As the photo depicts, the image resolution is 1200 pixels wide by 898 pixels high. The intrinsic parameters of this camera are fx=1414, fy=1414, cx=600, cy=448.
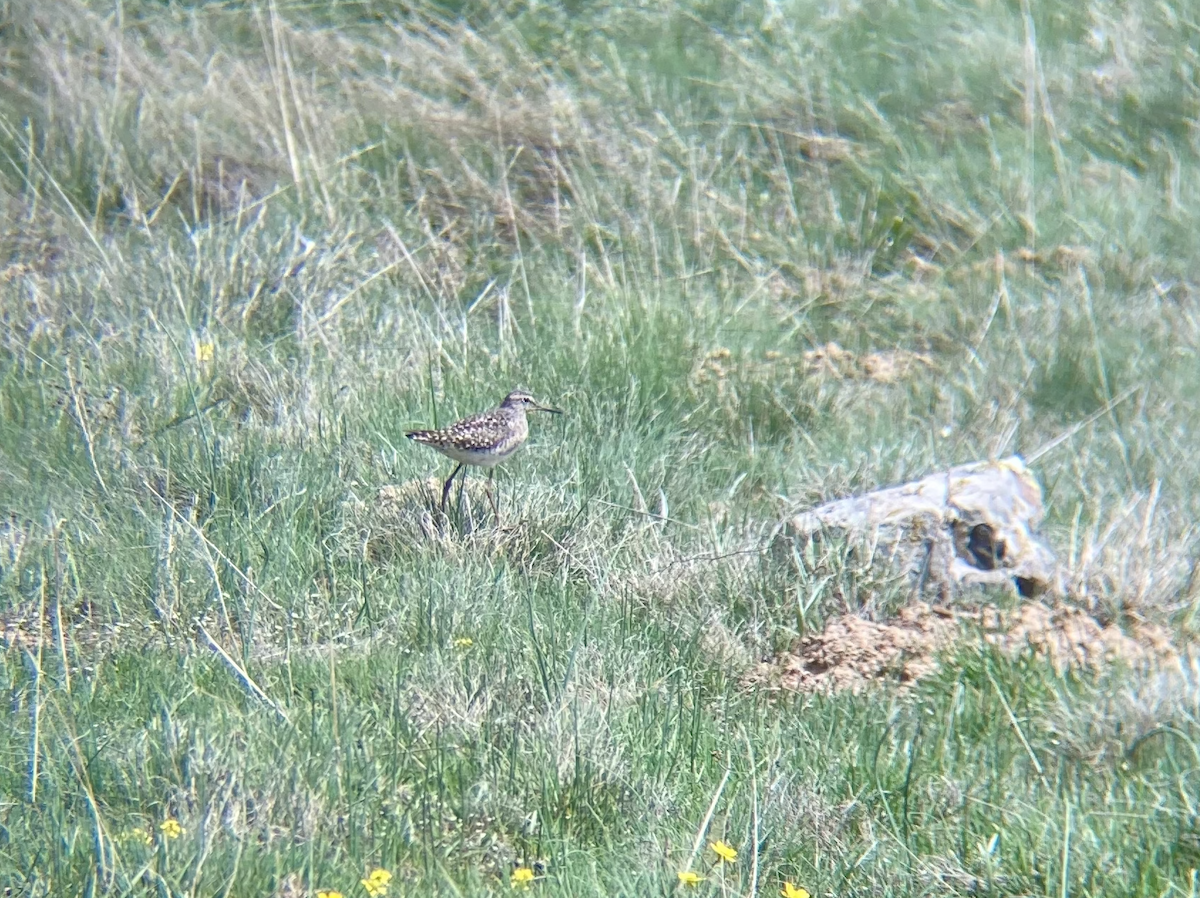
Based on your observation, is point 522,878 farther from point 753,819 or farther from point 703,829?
point 753,819

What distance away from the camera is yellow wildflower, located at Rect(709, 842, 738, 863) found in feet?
10.7

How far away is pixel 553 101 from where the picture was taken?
7.93 meters

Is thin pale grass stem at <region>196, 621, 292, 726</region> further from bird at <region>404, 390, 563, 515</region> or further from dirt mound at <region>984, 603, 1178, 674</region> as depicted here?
dirt mound at <region>984, 603, 1178, 674</region>

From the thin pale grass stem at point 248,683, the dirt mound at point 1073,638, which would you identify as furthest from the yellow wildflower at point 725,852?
the dirt mound at point 1073,638

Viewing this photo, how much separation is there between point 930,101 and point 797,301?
2.02 metres

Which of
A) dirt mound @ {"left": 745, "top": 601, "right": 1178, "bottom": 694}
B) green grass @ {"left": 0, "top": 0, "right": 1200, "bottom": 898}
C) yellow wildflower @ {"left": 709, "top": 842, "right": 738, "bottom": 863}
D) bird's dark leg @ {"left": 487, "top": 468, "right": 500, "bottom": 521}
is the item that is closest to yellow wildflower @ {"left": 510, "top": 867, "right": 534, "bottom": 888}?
green grass @ {"left": 0, "top": 0, "right": 1200, "bottom": 898}

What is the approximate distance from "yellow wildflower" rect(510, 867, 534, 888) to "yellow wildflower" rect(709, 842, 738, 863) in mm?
437

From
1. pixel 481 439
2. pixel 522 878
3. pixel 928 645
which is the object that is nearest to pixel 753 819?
pixel 522 878

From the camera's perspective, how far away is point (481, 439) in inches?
190

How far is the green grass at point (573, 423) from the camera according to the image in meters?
3.45

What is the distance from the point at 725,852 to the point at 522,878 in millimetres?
472

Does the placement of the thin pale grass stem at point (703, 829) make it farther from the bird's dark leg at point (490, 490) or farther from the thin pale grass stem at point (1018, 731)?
the bird's dark leg at point (490, 490)

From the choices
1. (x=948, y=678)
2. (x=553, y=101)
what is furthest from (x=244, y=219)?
(x=948, y=678)

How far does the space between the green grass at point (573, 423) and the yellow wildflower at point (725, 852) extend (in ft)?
0.11
